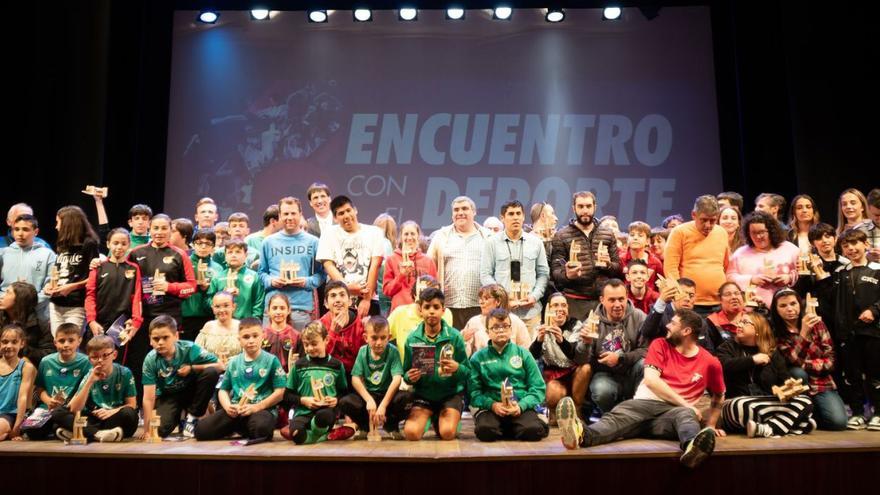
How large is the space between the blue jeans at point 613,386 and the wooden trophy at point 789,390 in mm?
968

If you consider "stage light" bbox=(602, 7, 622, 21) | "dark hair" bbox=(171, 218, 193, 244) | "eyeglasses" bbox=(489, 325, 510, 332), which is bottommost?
"eyeglasses" bbox=(489, 325, 510, 332)

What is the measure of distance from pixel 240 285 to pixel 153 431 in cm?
154

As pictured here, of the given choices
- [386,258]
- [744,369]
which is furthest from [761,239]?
[386,258]

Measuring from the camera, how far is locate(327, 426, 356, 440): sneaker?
5.45 meters

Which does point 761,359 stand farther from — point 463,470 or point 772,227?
point 463,470

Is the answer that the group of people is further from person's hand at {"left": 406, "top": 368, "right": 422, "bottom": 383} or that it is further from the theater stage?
the theater stage

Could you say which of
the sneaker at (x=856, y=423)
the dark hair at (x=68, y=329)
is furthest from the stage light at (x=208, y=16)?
the sneaker at (x=856, y=423)

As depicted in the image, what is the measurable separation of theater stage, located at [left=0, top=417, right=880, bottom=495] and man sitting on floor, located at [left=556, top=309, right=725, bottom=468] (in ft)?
1.06

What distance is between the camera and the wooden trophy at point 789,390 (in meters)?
5.29

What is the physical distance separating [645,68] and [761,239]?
15.8 feet

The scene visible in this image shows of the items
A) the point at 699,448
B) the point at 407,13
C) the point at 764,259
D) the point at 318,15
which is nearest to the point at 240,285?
the point at 699,448

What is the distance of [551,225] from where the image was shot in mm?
7250

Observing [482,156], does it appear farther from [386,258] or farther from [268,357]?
[268,357]

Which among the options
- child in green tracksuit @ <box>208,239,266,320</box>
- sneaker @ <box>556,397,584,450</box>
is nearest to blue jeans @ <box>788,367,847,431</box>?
sneaker @ <box>556,397,584,450</box>
